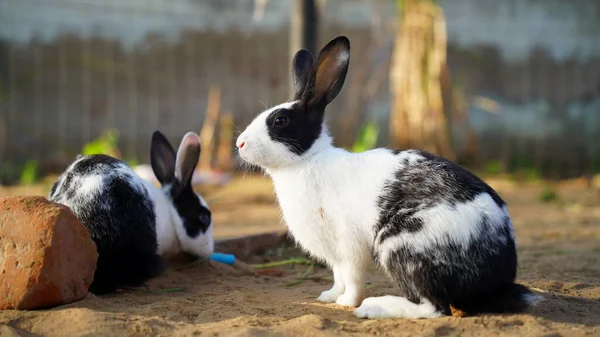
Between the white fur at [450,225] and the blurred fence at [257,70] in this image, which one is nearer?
the white fur at [450,225]

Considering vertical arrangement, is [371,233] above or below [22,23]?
below

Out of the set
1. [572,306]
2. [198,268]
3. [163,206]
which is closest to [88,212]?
[163,206]

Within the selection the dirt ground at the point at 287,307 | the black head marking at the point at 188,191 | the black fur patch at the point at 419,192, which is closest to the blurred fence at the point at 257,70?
the dirt ground at the point at 287,307

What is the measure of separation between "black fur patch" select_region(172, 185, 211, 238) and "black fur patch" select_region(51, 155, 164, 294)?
47cm

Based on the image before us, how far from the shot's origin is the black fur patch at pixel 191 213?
15.5 feet

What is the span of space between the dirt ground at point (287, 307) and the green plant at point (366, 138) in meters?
3.36

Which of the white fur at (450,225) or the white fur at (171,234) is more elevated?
the white fur at (450,225)

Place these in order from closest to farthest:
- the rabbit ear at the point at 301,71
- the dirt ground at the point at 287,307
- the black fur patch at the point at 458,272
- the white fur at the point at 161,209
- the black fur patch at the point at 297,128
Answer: the dirt ground at the point at 287,307
the black fur patch at the point at 458,272
the black fur patch at the point at 297,128
the rabbit ear at the point at 301,71
the white fur at the point at 161,209

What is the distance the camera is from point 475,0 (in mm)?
11109

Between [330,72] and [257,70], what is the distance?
7.41 metres

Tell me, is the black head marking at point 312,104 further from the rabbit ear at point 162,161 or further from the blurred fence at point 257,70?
the blurred fence at point 257,70

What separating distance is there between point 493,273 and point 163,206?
210cm

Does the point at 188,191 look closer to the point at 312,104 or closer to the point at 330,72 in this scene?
the point at 312,104

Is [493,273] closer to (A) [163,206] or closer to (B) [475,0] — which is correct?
(A) [163,206]
